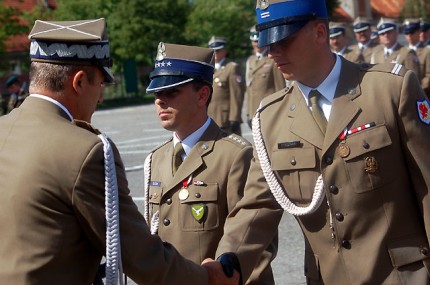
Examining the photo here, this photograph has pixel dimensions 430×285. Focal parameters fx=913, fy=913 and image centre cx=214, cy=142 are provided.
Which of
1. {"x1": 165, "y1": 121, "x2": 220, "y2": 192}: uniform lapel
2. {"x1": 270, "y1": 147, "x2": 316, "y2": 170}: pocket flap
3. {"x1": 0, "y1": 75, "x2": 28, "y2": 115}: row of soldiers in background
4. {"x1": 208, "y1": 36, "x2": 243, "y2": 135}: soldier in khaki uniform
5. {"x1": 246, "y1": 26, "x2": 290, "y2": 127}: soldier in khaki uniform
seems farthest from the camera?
{"x1": 0, "y1": 75, "x2": 28, "y2": 115}: row of soldiers in background

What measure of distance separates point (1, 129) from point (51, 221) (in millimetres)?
460

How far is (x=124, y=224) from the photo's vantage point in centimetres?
334

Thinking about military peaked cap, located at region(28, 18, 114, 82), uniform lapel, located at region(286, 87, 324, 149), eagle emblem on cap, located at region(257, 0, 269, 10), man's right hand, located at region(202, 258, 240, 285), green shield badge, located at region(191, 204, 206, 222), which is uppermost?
eagle emblem on cap, located at region(257, 0, 269, 10)

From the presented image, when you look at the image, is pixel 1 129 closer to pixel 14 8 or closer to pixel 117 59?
pixel 14 8

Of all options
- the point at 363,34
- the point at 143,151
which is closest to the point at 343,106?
the point at 143,151

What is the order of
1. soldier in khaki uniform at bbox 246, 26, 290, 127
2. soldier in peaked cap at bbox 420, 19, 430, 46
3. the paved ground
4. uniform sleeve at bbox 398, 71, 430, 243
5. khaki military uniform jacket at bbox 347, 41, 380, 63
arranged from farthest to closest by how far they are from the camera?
khaki military uniform jacket at bbox 347, 41, 380, 63 < soldier in peaked cap at bbox 420, 19, 430, 46 < soldier in khaki uniform at bbox 246, 26, 290, 127 < the paved ground < uniform sleeve at bbox 398, 71, 430, 243

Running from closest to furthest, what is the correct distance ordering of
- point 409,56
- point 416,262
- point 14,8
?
point 416,262, point 409,56, point 14,8

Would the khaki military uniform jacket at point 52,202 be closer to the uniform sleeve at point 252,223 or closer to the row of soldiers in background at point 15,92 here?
the uniform sleeve at point 252,223

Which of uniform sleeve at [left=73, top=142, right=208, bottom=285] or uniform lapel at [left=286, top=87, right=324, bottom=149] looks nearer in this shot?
uniform sleeve at [left=73, top=142, right=208, bottom=285]

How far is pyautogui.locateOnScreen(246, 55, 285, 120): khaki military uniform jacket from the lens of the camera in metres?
15.4

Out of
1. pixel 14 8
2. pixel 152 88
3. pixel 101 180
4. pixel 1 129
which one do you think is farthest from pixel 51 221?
pixel 14 8

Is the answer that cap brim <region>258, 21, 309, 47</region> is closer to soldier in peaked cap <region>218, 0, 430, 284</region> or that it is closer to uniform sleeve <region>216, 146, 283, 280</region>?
soldier in peaked cap <region>218, 0, 430, 284</region>

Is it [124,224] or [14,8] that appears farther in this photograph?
[14,8]

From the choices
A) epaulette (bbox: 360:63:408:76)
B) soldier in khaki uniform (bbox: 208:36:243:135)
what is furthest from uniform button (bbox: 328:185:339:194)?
soldier in khaki uniform (bbox: 208:36:243:135)
